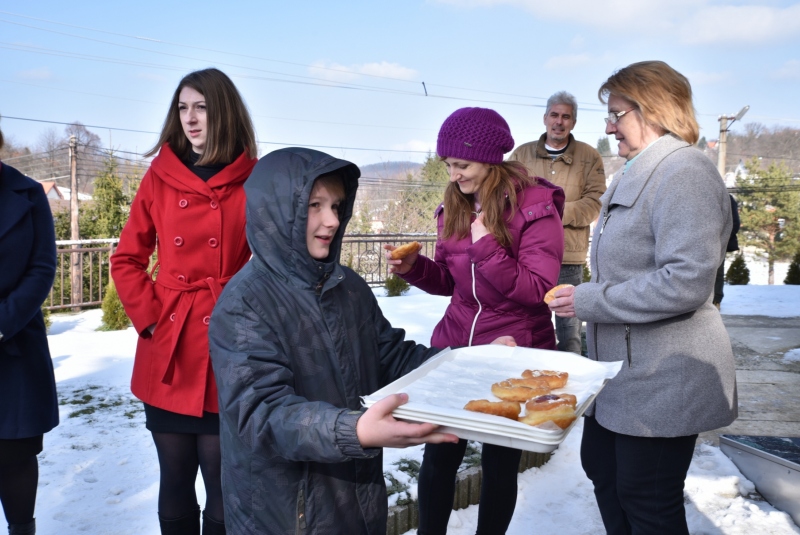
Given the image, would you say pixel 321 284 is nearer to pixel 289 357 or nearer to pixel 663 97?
pixel 289 357

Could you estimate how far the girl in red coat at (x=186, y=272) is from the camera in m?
2.24

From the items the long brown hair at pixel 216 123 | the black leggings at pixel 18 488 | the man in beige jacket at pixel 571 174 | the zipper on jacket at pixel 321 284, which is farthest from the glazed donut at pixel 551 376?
the man in beige jacket at pixel 571 174

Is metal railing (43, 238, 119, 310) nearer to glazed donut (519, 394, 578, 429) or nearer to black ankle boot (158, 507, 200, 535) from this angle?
black ankle boot (158, 507, 200, 535)

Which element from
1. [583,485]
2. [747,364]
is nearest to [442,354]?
[583,485]

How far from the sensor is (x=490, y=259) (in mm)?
2250

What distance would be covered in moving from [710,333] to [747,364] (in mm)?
5280

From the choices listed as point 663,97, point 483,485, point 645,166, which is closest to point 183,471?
point 483,485

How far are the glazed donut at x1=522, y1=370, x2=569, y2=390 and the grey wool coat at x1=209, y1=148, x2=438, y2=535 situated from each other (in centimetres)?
45

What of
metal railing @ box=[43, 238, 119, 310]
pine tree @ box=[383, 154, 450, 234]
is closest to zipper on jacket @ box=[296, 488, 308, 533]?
metal railing @ box=[43, 238, 119, 310]

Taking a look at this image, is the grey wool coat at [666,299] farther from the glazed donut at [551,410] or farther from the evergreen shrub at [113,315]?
the evergreen shrub at [113,315]

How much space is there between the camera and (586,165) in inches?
179

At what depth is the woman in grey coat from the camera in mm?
1806

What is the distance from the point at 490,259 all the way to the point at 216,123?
3.77ft

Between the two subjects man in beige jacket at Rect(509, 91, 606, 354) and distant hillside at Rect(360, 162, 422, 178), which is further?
distant hillside at Rect(360, 162, 422, 178)
